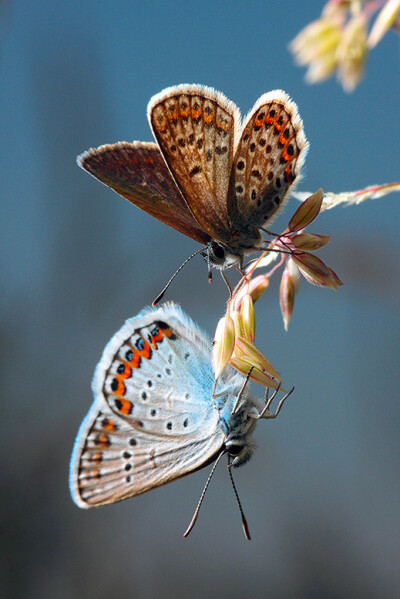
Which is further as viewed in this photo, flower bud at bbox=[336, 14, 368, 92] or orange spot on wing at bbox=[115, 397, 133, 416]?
orange spot on wing at bbox=[115, 397, 133, 416]

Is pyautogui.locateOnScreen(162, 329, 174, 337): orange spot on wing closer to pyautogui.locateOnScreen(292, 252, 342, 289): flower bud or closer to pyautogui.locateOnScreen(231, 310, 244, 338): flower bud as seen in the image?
pyautogui.locateOnScreen(231, 310, 244, 338): flower bud

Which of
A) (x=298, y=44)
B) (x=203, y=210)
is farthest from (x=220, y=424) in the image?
(x=298, y=44)

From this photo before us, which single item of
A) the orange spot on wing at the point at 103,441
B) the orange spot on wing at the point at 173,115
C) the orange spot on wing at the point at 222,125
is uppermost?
the orange spot on wing at the point at 173,115

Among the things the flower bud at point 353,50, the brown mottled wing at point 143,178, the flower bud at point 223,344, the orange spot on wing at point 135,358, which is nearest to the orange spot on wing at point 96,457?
the orange spot on wing at point 135,358

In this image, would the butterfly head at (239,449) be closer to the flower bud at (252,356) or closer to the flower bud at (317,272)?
the flower bud at (252,356)

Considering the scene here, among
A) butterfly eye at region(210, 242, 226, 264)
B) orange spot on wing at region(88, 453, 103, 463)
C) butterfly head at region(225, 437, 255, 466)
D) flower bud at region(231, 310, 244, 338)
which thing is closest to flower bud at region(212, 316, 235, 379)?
flower bud at region(231, 310, 244, 338)

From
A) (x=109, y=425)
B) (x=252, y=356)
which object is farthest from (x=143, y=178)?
(x=109, y=425)

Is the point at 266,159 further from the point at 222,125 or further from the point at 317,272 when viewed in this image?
the point at 317,272
